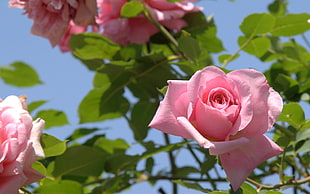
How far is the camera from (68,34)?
1.46 meters

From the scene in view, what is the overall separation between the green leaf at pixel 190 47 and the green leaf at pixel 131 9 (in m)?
0.14

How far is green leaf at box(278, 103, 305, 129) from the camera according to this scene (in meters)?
0.90

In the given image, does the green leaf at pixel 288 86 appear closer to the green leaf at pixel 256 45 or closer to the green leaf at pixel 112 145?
the green leaf at pixel 256 45

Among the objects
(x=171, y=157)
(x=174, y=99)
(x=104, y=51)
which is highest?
(x=174, y=99)

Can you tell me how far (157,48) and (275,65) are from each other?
34cm

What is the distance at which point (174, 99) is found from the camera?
75cm

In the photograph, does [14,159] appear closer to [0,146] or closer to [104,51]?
[0,146]

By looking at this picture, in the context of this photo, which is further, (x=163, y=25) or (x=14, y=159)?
(x=163, y=25)

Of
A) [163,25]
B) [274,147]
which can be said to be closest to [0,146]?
[274,147]

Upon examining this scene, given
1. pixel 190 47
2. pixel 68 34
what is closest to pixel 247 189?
pixel 190 47

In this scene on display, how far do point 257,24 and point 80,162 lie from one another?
0.50 metres

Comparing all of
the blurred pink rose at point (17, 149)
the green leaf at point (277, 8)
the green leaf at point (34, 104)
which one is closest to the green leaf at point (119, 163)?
the green leaf at point (34, 104)

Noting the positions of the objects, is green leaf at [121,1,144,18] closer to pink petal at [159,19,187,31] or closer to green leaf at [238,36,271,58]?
pink petal at [159,19,187,31]

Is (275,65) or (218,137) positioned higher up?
(218,137)
